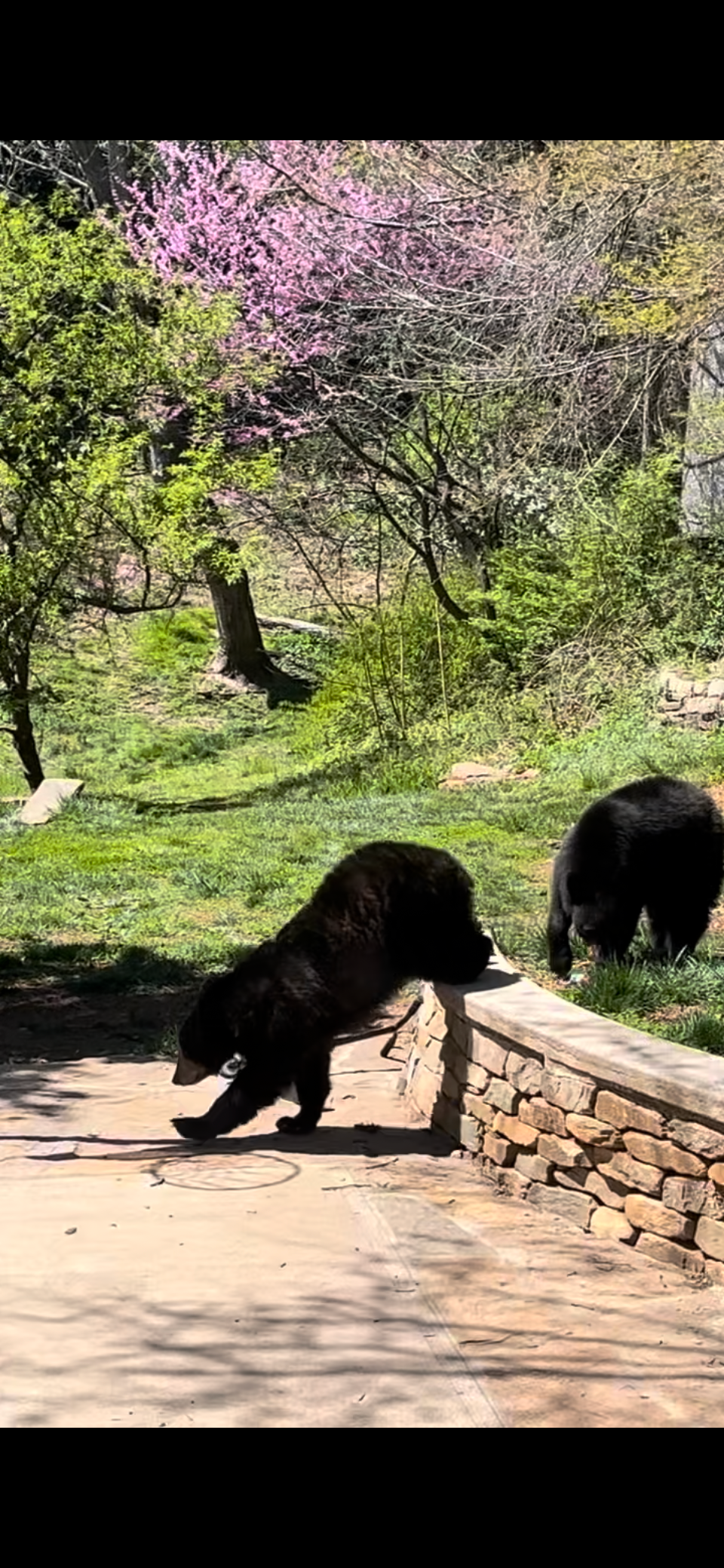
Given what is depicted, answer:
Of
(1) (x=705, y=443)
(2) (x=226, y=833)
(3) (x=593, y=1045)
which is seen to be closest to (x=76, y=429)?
(2) (x=226, y=833)

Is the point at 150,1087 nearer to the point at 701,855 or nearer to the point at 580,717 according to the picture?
the point at 701,855

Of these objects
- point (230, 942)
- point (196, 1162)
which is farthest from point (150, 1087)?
point (230, 942)

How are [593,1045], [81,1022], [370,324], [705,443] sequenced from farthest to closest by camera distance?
[370,324]
[705,443]
[81,1022]
[593,1045]

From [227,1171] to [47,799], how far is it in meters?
11.1

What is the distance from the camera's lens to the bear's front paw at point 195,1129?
612 cm

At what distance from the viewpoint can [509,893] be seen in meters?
10.3

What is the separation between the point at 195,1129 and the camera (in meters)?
6.12

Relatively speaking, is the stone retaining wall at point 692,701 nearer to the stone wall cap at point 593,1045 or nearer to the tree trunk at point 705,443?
the tree trunk at point 705,443

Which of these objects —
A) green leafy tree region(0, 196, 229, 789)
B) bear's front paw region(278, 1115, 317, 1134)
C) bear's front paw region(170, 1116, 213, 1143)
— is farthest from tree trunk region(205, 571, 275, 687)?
bear's front paw region(170, 1116, 213, 1143)

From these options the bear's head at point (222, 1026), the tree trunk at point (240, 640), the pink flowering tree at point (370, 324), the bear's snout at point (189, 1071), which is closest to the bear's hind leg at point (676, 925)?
the bear's head at point (222, 1026)

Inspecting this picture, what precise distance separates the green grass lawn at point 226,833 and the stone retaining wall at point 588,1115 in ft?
2.10

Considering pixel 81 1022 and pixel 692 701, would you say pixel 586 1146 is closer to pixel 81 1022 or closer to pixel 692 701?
pixel 81 1022

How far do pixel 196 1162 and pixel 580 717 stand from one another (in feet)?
42.5

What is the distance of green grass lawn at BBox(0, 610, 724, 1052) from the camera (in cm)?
903
